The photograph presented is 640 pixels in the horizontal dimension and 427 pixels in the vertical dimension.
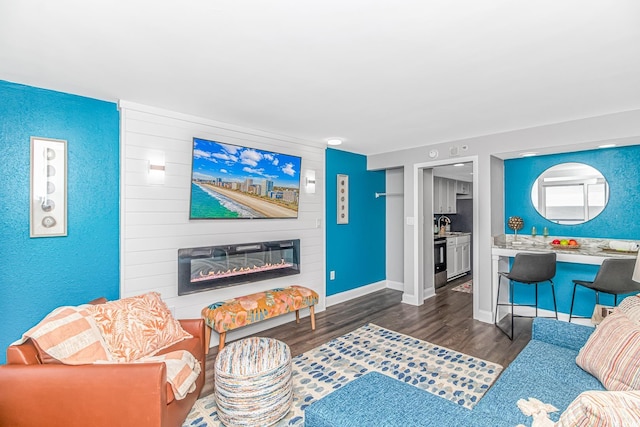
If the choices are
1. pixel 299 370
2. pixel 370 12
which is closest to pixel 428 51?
pixel 370 12

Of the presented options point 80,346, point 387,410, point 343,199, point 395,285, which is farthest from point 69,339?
point 395,285

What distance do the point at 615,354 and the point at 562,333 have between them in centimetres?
59

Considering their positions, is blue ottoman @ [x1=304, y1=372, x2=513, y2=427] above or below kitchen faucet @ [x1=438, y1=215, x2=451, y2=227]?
below

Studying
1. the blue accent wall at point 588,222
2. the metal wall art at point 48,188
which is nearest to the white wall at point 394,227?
the blue accent wall at point 588,222

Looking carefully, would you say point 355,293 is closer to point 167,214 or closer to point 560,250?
point 560,250

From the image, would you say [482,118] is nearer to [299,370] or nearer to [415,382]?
[415,382]

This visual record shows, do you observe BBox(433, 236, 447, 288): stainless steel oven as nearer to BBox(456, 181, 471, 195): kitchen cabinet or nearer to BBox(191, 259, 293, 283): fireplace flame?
BBox(456, 181, 471, 195): kitchen cabinet

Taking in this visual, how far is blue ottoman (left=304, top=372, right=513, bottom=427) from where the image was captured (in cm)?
140

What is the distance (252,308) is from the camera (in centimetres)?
310

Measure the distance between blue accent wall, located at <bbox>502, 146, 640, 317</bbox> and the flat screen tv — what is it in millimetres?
2950

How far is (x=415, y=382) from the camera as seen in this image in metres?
2.47

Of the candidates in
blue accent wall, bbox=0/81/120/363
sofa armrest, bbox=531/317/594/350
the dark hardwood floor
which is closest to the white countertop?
the dark hardwood floor

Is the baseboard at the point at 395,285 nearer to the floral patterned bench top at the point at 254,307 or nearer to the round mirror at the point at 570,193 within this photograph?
the floral patterned bench top at the point at 254,307

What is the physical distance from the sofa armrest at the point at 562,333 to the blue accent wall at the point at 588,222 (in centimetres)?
195
